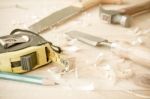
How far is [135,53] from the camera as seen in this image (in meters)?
0.64

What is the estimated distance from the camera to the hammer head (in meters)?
0.86

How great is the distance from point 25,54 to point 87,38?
0.72 feet

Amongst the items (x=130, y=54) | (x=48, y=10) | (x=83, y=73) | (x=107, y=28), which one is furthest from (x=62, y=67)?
(x=48, y=10)

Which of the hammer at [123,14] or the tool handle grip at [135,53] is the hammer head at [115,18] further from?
the tool handle grip at [135,53]

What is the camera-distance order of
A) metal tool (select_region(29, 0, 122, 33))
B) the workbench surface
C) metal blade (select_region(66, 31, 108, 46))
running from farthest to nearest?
metal tool (select_region(29, 0, 122, 33)), metal blade (select_region(66, 31, 108, 46)), the workbench surface

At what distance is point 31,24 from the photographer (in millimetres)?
871

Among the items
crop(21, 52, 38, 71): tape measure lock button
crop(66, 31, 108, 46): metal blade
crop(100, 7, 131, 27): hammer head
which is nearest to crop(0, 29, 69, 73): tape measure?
crop(21, 52, 38, 71): tape measure lock button

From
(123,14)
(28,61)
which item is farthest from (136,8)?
(28,61)

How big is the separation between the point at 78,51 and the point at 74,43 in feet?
0.15

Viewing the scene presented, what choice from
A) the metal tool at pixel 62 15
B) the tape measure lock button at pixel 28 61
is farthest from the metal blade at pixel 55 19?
the tape measure lock button at pixel 28 61

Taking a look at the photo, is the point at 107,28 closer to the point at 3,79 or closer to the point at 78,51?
the point at 78,51

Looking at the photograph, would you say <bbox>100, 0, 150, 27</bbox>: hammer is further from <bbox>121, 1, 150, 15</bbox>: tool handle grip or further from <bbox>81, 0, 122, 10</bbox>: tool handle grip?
<bbox>81, 0, 122, 10</bbox>: tool handle grip

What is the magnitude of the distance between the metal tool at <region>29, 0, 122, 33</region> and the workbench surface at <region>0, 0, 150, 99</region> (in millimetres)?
18

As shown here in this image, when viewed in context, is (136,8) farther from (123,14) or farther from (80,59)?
(80,59)
